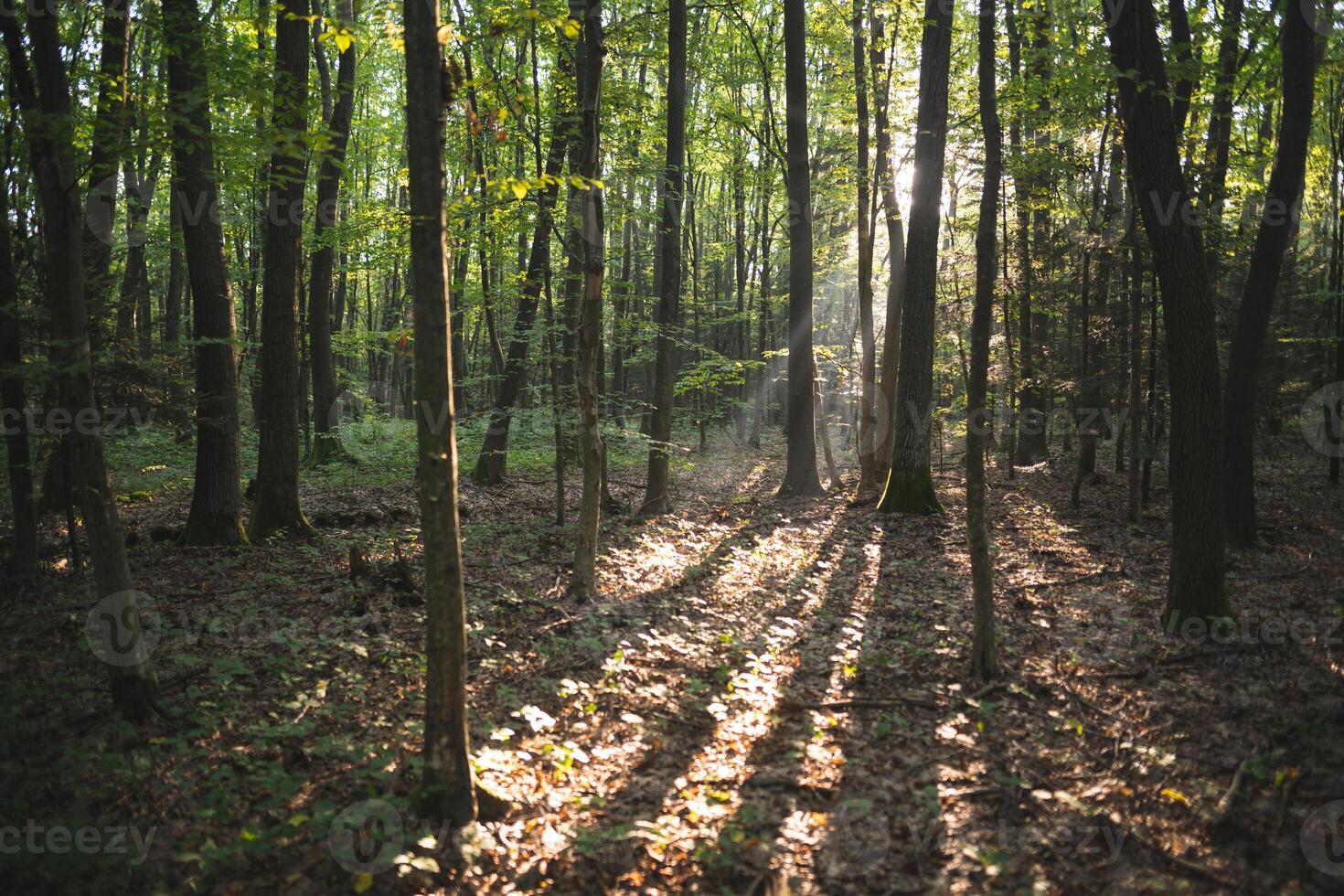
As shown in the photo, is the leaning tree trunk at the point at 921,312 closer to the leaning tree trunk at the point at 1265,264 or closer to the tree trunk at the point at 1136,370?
the tree trunk at the point at 1136,370

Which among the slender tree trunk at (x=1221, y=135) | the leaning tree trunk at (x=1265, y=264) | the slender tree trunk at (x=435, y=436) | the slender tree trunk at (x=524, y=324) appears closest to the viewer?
the slender tree trunk at (x=435, y=436)

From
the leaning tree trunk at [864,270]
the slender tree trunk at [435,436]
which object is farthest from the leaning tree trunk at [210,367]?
the leaning tree trunk at [864,270]

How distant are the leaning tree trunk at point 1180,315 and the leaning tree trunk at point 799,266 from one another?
7.88m

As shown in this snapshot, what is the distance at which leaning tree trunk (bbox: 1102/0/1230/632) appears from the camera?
6758 millimetres

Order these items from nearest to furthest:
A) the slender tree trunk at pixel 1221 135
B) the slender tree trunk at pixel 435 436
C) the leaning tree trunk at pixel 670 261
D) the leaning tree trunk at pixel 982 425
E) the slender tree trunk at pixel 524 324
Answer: the slender tree trunk at pixel 435 436
the leaning tree trunk at pixel 982 425
the slender tree trunk at pixel 1221 135
the slender tree trunk at pixel 524 324
the leaning tree trunk at pixel 670 261

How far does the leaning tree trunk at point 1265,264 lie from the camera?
915 cm

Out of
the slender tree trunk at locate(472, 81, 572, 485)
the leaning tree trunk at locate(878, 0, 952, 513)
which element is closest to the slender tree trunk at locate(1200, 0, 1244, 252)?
the leaning tree trunk at locate(878, 0, 952, 513)

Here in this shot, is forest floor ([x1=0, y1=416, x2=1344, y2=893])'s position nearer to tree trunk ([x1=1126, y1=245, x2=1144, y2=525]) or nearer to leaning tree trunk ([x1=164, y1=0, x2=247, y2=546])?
leaning tree trunk ([x1=164, y1=0, x2=247, y2=546])

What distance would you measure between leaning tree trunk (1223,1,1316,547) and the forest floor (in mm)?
1252

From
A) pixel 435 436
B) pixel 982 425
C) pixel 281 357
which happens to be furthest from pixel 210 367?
pixel 982 425

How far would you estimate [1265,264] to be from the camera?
9594 millimetres

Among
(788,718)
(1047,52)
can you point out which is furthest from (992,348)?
(788,718)

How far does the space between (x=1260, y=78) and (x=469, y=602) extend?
14825 mm

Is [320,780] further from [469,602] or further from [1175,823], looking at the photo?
[1175,823]
